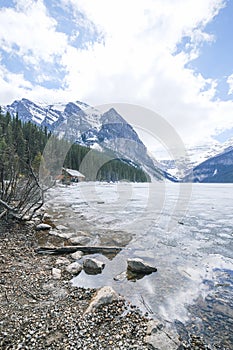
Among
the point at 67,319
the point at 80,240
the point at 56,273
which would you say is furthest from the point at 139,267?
the point at 80,240

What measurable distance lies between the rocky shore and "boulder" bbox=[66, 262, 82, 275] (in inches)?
10.6

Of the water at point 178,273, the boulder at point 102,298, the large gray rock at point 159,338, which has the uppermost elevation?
the boulder at point 102,298

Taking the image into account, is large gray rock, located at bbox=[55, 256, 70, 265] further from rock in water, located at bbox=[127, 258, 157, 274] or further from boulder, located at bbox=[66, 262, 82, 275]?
rock in water, located at bbox=[127, 258, 157, 274]

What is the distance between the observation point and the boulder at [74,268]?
6.64m

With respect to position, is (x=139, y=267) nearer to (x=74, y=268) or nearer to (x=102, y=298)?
(x=74, y=268)

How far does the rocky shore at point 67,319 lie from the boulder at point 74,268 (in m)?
0.27

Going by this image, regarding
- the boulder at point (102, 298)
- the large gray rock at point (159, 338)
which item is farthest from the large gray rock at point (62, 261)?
the large gray rock at point (159, 338)

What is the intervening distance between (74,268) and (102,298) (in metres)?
2.08

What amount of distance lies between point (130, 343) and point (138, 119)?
29.6 metres

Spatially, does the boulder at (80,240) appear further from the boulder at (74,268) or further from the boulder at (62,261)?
the boulder at (74,268)

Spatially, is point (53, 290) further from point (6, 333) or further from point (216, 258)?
point (216, 258)

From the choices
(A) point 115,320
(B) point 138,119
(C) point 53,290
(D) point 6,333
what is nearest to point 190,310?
(A) point 115,320

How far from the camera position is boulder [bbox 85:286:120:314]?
4719 mm

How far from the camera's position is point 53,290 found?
18.1 ft
